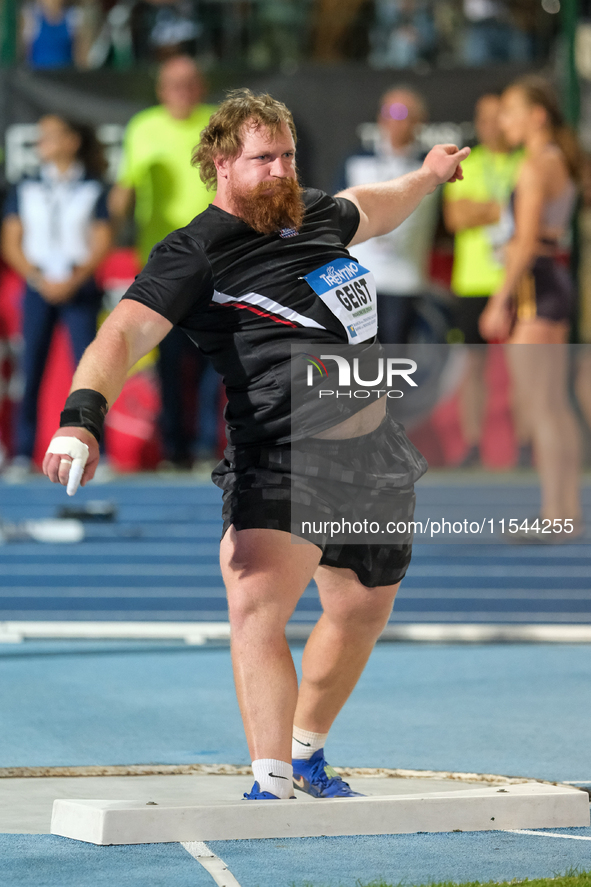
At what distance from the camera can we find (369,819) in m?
3.33

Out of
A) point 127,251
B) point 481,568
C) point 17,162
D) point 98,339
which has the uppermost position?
point 17,162

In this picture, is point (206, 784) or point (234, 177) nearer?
point (234, 177)

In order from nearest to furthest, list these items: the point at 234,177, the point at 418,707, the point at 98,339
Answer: the point at 98,339 < the point at 234,177 < the point at 418,707

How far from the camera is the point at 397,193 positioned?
4.02 meters

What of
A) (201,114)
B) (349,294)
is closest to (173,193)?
(201,114)

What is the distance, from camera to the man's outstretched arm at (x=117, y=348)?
308cm

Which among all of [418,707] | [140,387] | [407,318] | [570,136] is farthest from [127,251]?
[418,707]

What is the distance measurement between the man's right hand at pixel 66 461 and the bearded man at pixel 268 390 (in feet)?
0.67

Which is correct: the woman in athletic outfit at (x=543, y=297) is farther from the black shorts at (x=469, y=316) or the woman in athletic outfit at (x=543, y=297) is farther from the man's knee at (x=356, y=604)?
the man's knee at (x=356, y=604)

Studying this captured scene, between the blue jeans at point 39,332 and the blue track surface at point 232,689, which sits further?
the blue jeans at point 39,332

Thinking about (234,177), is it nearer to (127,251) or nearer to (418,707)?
(418,707)

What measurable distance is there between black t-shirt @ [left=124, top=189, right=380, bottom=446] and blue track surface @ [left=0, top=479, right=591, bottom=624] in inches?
160

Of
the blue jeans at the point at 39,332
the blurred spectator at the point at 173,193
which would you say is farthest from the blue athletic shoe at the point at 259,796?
the blue jeans at the point at 39,332

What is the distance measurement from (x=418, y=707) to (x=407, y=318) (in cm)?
385
